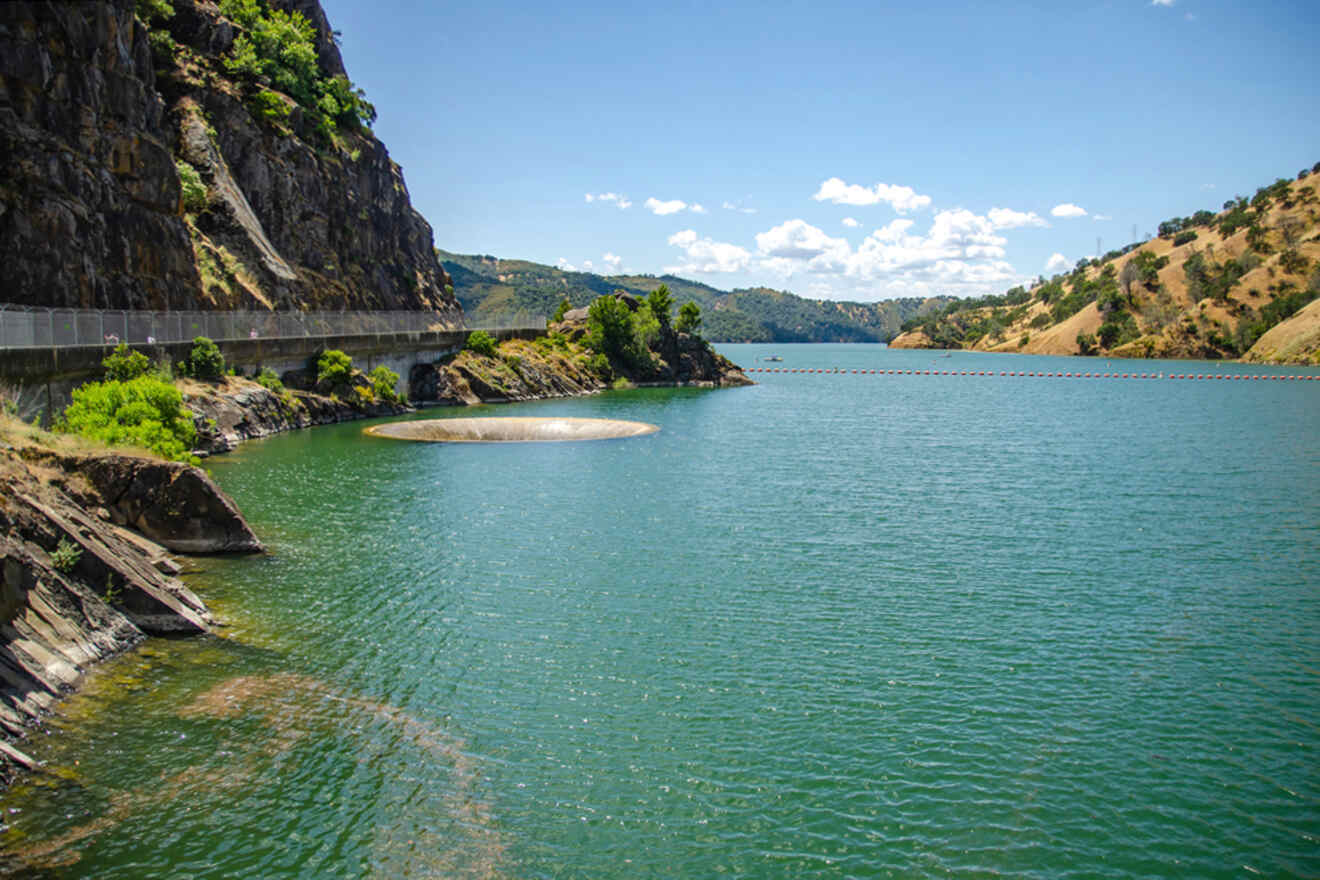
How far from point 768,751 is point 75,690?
583 inches

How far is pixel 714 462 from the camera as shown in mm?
56500

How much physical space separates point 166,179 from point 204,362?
15.1 meters

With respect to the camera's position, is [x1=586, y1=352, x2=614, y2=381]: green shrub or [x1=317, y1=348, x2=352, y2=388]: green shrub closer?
[x1=317, y1=348, x2=352, y2=388]: green shrub

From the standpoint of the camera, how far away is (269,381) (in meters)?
68.2

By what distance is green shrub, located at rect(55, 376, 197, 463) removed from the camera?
112 feet

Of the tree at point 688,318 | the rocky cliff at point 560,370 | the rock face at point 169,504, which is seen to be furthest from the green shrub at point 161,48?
the tree at point 688,318

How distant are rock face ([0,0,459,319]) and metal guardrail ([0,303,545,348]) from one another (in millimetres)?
4615

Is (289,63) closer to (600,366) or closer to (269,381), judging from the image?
(269,381)

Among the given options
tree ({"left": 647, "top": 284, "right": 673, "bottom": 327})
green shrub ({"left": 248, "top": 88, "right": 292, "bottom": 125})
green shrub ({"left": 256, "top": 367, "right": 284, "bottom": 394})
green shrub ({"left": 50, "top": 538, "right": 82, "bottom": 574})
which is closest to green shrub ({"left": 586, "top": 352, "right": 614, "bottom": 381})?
tree ({"left": 647, "top": 284, "right": 673, "bottom": 327})

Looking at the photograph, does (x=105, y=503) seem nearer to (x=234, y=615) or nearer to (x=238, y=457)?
(x=234, y=615)

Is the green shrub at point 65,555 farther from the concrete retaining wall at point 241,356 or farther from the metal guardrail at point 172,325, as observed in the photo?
the metal guardrail at point 172,325

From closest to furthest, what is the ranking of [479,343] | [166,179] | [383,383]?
[166,179] → [383,383] → [479,343]

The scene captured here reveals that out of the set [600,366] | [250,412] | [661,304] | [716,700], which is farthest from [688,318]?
[716,700]

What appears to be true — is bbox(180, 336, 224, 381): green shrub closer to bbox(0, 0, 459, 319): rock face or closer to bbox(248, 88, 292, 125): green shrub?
bbox(0, 0, 459, 319): rock face
